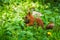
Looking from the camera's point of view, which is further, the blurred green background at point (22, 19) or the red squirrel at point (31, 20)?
the red squirrel at point (31, 20)

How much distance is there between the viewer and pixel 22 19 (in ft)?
19.2

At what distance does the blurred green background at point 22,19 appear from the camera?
527 centimetres

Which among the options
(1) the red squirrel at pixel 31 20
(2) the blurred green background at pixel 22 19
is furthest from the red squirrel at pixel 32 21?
(2) the blurred green background at pixel 22 19

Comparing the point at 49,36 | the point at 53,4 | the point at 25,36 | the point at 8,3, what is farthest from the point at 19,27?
the point at 53,4

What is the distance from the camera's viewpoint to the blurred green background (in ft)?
17.3

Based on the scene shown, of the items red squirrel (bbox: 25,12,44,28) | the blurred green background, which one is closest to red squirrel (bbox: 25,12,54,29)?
red squirrel (bbox: 25,12,44,28)

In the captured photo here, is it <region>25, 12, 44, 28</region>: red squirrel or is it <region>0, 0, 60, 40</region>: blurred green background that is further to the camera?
<region>25, 12, 44, 28</region>: red squirrel

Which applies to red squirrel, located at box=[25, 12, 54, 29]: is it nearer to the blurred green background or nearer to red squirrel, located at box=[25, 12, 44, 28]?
red squirrel, located at box=[25, 12, 44, 28]

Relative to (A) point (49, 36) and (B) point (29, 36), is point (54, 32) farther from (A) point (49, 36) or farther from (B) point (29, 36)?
(B) point (29, 36)

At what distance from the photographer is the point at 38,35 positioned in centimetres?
541

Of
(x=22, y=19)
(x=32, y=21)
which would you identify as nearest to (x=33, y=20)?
(x=32, y=21)

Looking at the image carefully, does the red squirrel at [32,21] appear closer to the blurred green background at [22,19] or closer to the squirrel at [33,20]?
the squirrel at [33,20]

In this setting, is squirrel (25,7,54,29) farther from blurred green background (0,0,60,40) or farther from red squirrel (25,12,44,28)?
blurred green background (0,0,60,40)

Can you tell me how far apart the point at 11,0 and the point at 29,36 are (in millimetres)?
1584
